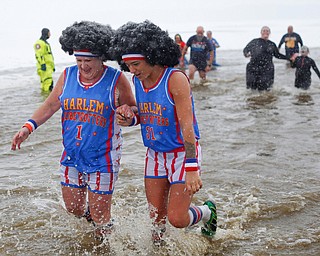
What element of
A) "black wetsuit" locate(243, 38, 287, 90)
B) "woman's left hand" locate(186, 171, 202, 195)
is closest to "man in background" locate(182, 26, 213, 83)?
"black wetsuit" locate(243, 38, 287, 90)

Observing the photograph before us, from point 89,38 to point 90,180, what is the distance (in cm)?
112

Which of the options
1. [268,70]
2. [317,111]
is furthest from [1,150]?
[268,70]

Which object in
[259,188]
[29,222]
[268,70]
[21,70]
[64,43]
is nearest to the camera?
[64,43]

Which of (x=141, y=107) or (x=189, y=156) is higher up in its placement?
(x=141, y=107)

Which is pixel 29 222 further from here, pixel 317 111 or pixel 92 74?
pixel 317 111

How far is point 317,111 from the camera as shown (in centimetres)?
1070

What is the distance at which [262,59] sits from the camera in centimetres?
1274

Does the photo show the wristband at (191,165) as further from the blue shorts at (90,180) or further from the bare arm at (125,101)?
the blue shorts at (90,180)

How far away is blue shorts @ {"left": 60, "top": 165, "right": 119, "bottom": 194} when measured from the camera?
13.6 feet

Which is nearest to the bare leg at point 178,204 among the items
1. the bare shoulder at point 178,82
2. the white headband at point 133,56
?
the bare shoulder at point 178,82

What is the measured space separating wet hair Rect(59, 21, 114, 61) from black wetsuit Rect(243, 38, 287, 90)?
906cm

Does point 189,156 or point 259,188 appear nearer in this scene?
point 189,156

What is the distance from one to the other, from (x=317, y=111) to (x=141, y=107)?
747cm

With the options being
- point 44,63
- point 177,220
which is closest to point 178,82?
point 177,220
